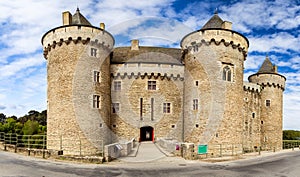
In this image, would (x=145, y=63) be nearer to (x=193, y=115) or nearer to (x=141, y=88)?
(x=141, y=88)

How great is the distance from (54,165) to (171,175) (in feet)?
24.8

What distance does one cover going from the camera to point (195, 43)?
2520cm

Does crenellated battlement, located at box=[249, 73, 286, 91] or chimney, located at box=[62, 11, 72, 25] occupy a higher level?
chimney, located at box=[62, 11, 72, 25]

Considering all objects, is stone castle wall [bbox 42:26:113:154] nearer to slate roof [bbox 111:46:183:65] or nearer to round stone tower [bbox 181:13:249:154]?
slate roof [bbox 111:46:183:65]

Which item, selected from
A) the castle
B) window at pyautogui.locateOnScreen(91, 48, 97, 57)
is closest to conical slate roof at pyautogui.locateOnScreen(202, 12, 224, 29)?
the castle

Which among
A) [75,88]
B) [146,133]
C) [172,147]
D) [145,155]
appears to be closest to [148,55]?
[146,133]

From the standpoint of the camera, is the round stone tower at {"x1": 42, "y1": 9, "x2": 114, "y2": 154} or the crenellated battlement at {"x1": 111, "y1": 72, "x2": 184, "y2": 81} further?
the crenellated battlement at {"x1": 111, "y1": 72, "x2": 184, "y2": 81}

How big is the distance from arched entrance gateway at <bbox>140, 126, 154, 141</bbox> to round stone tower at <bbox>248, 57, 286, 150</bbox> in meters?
13.6

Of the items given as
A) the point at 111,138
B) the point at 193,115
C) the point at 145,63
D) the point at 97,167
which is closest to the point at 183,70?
the point at 145,63

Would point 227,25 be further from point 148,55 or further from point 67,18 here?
point 67,18

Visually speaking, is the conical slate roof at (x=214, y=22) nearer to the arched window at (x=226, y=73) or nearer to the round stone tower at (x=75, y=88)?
the arched window at (x=226, y=73)

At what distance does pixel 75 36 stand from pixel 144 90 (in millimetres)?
9499

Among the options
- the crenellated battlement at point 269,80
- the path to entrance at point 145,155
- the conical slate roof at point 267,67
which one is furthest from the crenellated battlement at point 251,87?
the path to entrance at point 145,155

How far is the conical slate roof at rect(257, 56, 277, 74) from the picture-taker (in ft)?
106
